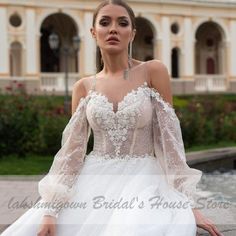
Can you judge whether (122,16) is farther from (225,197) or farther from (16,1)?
(16,1)

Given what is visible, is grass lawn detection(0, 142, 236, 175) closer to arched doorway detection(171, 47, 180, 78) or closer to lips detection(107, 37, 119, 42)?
lips detection(107, 37, 119, 42)

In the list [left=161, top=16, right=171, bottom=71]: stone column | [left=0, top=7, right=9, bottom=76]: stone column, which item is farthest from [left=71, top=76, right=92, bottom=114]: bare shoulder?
[left=161, top=16, right=171, bottom=71]: stone column

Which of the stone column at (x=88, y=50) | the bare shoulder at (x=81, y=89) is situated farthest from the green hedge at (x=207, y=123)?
the stone column at (x=88, y=50)

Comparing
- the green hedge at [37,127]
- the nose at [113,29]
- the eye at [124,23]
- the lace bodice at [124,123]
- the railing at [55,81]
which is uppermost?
the railing at [55,81]

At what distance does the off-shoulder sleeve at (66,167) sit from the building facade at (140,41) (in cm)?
2391

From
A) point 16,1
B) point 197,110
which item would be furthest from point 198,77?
point 197,110

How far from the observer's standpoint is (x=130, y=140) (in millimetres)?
2865

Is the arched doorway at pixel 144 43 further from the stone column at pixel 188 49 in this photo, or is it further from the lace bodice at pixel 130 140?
the lace bodice at pixel 130 140

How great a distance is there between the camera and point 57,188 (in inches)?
110

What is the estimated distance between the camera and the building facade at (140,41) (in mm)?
28406

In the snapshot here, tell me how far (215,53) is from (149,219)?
34303 mm

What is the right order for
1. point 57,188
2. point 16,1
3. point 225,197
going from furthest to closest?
point 16,1
point 225,197
point 57,188

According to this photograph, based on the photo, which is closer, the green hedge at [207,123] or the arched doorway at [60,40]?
the green hedge at [207,123]

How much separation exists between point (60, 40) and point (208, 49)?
935 centimetres
